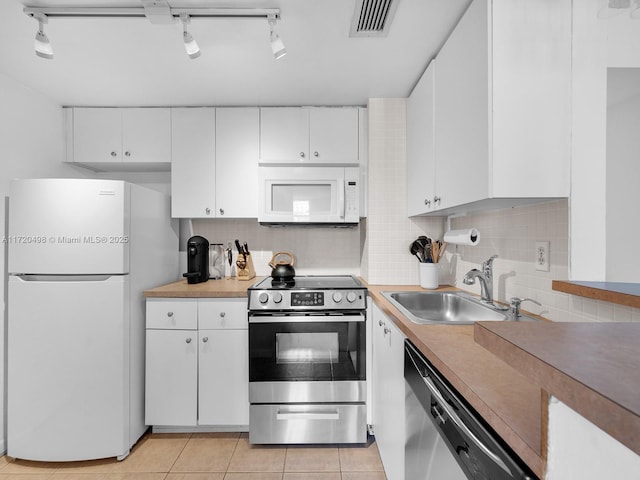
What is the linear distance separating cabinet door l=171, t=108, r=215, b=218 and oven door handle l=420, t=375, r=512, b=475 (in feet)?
6.53

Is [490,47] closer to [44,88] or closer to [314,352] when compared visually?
[314,352]

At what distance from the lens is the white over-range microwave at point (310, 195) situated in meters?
2.27

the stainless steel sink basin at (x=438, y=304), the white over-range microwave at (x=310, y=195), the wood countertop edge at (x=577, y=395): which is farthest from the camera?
the white over-range microwave at (x=310, y=195)

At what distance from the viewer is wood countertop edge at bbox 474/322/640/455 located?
0.92ft

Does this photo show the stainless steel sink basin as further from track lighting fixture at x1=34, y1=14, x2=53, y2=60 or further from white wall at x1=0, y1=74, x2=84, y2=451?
white wall at x1=0, y1=74, x2=84, y2=451

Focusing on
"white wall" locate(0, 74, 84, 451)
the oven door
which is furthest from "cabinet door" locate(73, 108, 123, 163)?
the oven door

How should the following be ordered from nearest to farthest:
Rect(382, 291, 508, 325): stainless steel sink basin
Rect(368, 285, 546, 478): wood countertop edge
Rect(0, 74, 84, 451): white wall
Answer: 1. Rect(368, 285, 546, 478): wood countertop edge
2. Rect(382, 291, 508, 325): stainless steel sink basin
3. Rect(0, 74, 84, 451): white wall

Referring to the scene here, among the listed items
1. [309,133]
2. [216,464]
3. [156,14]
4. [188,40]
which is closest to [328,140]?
[309,133]

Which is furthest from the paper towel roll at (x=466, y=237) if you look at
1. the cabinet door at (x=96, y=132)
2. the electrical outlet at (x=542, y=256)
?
the cabinet door at (x=96, y=132)

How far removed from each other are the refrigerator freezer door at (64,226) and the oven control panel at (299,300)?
86 centimetres

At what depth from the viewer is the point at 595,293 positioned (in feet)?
3.43

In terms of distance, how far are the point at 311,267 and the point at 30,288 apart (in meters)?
1.80

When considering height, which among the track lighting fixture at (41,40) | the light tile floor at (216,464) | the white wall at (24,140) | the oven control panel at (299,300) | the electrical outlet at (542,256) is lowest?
the light tile floor at (216,464)

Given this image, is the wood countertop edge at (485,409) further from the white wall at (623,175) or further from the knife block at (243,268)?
the knife block at (243,268)
